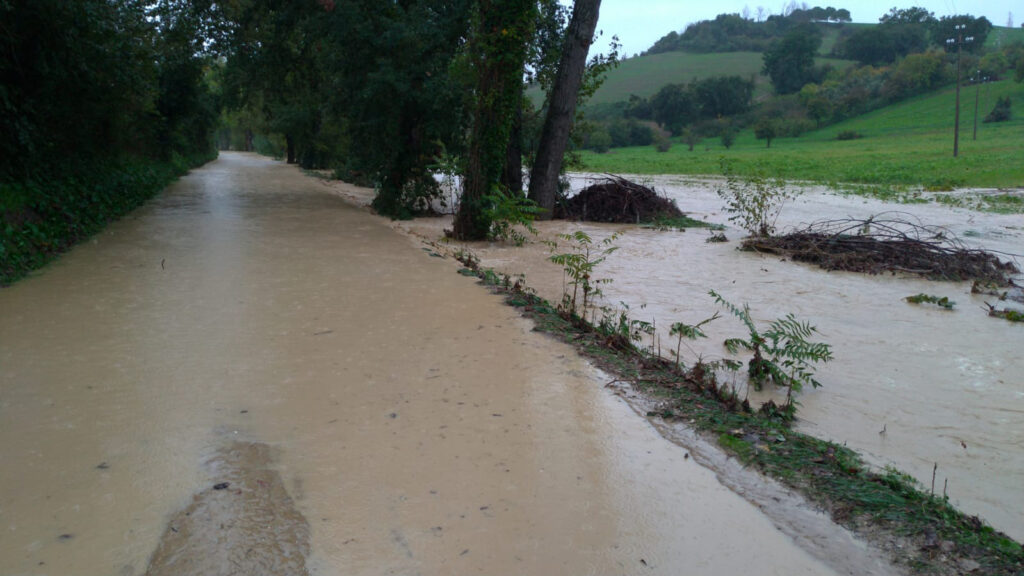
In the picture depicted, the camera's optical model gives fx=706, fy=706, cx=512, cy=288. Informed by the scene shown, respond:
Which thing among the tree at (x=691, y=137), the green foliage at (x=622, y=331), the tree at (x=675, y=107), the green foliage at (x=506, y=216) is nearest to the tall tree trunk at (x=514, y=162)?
the green foliage at (x=506, y=216)

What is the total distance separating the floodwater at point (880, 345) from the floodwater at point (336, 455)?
4.38 feet

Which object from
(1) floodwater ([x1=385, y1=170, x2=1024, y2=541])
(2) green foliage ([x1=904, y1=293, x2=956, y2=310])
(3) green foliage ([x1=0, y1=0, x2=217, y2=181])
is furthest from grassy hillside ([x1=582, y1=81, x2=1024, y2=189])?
(3) green foliage ([x1=0, y1=0, x2=217, y2=181])

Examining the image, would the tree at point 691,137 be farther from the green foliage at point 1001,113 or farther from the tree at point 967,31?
the tree at point 967,31

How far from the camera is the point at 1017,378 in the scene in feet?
20.0

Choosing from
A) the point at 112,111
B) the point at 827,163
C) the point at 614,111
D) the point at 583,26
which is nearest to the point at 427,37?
the point at 583,26

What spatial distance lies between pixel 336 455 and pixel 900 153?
47.3 metres

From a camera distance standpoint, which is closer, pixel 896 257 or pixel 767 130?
pixel 896 257

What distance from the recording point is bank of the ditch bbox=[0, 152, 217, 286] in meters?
9.39

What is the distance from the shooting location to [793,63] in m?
95.8

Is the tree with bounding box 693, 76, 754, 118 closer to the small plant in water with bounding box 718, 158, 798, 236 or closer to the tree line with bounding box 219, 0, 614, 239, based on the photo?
the small plant in water with bounding box 718, 158, 798, 236

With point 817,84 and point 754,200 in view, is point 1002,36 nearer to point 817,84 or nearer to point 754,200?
point 817,84

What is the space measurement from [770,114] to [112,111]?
262ft

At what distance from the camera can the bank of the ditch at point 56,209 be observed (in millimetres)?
9389

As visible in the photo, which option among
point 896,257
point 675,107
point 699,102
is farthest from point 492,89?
point 699,102
